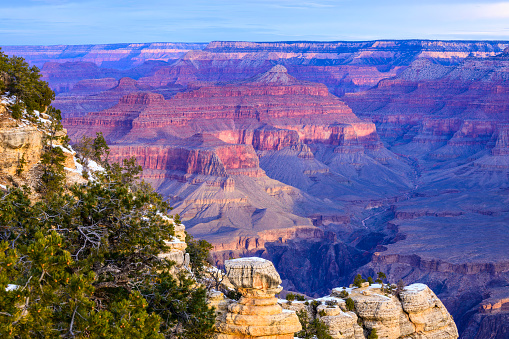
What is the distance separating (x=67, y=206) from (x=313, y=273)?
10175cm

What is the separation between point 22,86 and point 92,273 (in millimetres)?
18121

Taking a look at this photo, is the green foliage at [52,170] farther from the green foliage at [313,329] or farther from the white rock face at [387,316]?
the green foliage at [313,329]

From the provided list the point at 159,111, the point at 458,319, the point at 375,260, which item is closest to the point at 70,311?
the point at 458,319

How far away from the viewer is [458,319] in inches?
3767

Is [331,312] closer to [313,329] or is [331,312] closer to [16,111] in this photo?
[313,329]

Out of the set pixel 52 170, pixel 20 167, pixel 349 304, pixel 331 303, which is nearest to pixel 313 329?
pixel 331 303

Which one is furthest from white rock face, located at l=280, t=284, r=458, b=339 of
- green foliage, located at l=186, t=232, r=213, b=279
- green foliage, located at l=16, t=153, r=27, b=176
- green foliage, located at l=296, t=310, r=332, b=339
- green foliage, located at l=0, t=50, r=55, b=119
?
green foliage, located at l=0, t=50, r=55, b=119

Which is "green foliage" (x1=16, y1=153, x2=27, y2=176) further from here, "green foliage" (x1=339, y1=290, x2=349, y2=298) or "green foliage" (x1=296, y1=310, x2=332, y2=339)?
"green foliage" (x1=339, y1=290, x2=349, y2=298)

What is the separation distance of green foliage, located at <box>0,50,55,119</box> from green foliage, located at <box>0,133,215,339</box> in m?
9.81

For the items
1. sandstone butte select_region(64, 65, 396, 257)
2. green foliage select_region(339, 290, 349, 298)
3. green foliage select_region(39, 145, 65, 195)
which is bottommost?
green foliage select_region(339, 290, 349, 298)

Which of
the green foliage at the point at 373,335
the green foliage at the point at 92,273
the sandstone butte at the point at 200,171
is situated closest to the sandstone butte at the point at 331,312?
the green foliage at the point at 373,335

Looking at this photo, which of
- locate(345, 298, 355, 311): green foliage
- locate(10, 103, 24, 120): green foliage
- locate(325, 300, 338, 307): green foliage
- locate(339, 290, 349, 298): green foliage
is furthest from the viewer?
locate(339, 290, 349, 298): green foliage

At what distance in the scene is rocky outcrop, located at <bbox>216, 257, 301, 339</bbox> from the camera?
2731 centimetres

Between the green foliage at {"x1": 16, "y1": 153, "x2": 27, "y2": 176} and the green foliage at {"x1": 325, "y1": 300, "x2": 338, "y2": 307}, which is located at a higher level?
the green foliage at {"x1": 16, "y1": 153, "x2": 27, "y2": 176}
